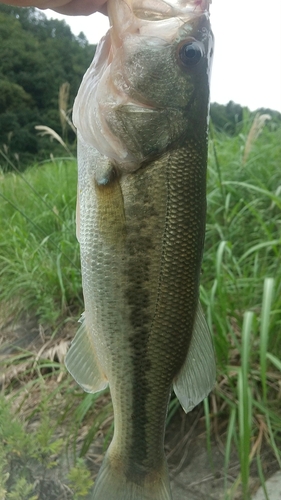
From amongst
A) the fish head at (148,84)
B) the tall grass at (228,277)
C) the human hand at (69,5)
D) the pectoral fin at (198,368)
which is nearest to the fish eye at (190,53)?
the fish head at (148,84)

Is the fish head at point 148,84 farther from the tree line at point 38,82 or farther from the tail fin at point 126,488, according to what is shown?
the tree line at point 38,82

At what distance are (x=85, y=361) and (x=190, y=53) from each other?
2.41ft

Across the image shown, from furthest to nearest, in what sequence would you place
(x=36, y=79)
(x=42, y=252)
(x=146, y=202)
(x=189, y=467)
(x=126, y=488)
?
1. (x=36, y=79)
2. (x=42, y=252)
3. (x=189, y=467)
4. (x=126, y=488)
5. (x=146, y=202)

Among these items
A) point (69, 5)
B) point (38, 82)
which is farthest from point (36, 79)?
point (69, 5)

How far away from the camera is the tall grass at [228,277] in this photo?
1.77 m

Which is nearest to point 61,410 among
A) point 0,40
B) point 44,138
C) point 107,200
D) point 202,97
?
point 107,200

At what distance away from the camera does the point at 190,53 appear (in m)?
0.99

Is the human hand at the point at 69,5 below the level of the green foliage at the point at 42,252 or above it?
above

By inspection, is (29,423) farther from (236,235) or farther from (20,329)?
(236,235)

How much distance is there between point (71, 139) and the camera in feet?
14.5

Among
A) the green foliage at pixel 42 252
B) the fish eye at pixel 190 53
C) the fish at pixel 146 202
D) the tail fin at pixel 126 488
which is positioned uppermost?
the fish eye at pixel 190 53

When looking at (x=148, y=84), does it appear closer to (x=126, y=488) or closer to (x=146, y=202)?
(x=146, y=202)

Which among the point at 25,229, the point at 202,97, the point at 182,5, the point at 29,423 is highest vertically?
the point at 182,5

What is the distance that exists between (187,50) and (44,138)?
13.8ft
